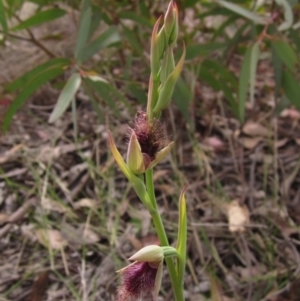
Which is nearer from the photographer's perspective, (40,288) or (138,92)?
(40,288)

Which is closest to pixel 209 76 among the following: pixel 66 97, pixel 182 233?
pixel 66 97

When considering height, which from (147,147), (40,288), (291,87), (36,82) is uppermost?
(36,82)

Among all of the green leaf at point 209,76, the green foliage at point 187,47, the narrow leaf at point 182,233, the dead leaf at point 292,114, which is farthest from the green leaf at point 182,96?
the narrow leaf at point 182,233

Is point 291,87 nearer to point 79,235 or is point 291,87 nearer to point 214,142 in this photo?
point 214,142

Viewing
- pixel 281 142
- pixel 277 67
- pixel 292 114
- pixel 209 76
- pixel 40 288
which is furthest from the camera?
pixel 292 114

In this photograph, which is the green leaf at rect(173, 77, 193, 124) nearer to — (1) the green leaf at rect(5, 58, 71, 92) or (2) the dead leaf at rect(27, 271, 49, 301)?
(1) the green leaf at rect(5, 58, 71, 92)

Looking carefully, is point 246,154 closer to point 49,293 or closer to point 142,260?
point 49,293

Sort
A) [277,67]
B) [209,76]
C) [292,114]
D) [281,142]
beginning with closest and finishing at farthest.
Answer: [277,67] → [209,76] → [281,142] → [292,114]
